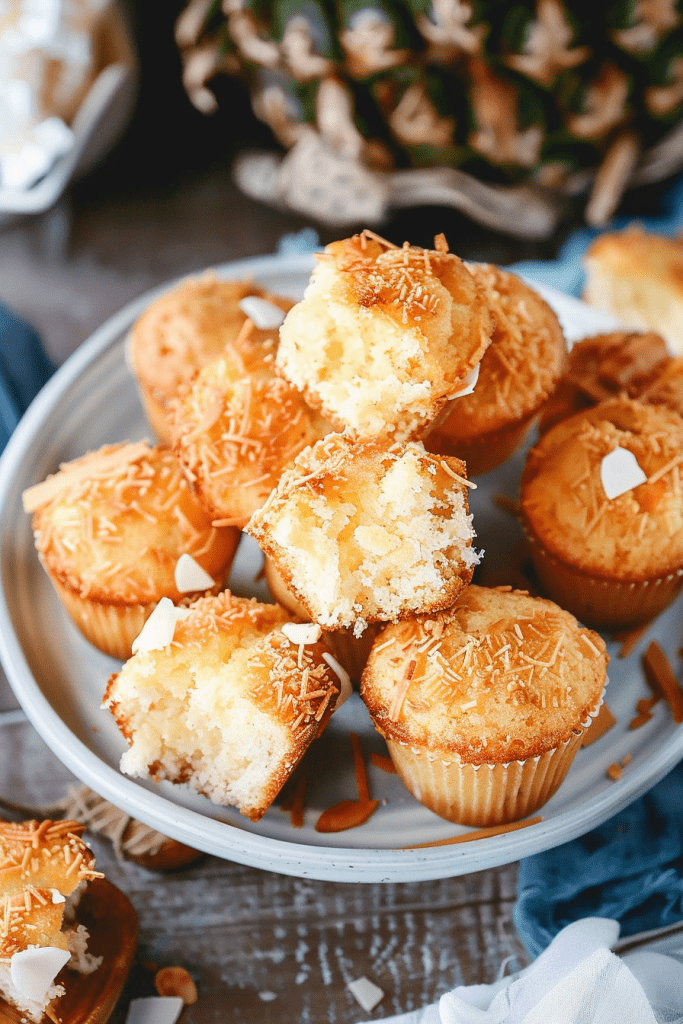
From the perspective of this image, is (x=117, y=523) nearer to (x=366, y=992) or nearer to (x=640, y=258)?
(x=366, y=992)

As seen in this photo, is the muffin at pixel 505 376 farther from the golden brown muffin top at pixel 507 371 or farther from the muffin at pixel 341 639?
the muffin at pixel 341 639

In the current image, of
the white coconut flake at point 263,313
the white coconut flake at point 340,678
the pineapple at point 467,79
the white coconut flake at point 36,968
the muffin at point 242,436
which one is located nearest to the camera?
the white coconut flake at point 36,968

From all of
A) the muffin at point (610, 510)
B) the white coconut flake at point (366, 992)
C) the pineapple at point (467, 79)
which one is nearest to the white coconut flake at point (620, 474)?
the muffin at point (610, 510)

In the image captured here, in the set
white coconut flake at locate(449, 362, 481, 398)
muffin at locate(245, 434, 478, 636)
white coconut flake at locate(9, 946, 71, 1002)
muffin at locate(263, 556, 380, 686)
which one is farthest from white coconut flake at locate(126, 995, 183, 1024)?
white coconut flake at locate(449, 362, 481, 398)

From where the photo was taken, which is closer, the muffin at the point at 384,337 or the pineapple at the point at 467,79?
the muffin at the point at 384,337

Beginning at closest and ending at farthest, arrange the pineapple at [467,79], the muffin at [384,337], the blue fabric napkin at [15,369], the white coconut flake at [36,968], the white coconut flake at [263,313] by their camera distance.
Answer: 1. the white coconut flake at [36,968]
2. the muffin at [384,337]
3. the white coconut flake at [263,313]
4. the blue fabric napkin at [15,369]
5. the pineapple at [467,79]

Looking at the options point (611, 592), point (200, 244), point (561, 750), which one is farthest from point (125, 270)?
point (561, 750)

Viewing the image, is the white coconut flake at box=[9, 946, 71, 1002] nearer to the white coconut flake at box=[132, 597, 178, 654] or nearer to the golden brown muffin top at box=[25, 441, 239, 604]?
the white coconut flake at box=[132, 597, 178, 654]
